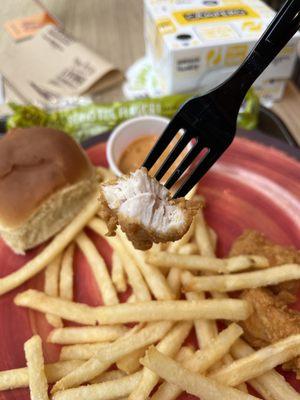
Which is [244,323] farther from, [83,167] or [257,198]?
[83,167]

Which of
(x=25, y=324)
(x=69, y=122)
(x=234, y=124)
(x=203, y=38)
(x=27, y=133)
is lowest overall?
(x=25, y=324)

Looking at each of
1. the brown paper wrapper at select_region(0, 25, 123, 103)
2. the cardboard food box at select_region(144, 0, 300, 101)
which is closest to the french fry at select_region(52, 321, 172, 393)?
the cardboard food box at select_region(144, 0, 300, 101)

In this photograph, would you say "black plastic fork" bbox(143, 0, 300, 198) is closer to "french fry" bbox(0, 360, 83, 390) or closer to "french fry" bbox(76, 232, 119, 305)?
"french fry" bbox(76, 232, 119, 305)

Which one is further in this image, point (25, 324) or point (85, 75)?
point (85, 75)

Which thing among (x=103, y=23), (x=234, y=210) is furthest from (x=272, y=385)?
(x=103, y=23)

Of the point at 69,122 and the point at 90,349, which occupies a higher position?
the point at 69,122

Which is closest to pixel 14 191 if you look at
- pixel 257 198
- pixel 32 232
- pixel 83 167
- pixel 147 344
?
pixel 32 232
